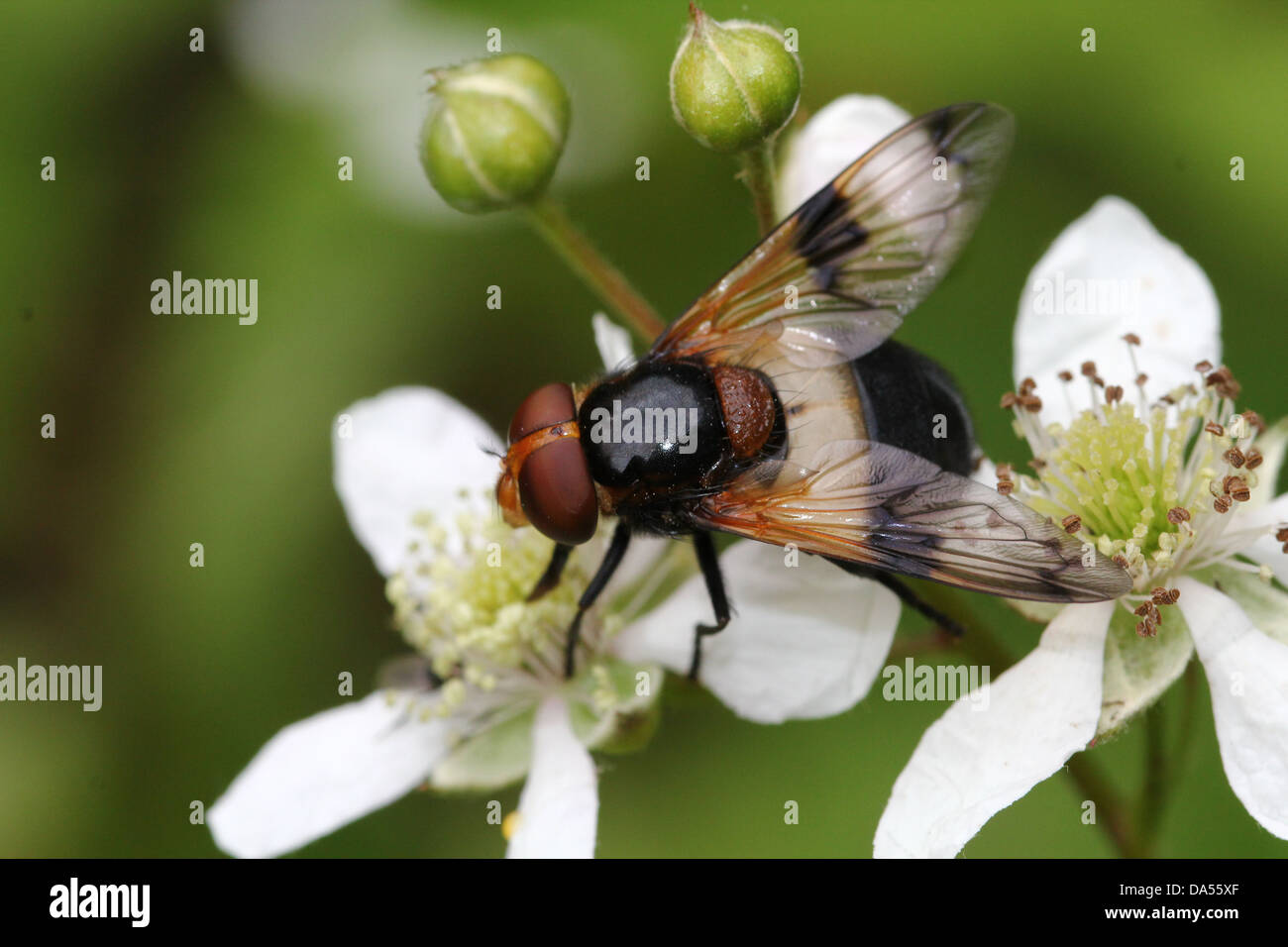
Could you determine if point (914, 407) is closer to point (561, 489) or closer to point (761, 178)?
point (761, 178)

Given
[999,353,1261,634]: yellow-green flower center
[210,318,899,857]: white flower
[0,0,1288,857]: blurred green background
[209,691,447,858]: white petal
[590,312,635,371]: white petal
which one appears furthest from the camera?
[0,0,1288,857]: blurred green background

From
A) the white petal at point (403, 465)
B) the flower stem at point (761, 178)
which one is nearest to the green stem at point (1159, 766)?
A: the flower stem at point (761, 178)

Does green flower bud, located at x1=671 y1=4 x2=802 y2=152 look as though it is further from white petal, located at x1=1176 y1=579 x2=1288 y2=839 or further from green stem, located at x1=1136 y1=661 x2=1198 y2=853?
green stem, located at x1=1136 y1=661 x2=1198 y2=853

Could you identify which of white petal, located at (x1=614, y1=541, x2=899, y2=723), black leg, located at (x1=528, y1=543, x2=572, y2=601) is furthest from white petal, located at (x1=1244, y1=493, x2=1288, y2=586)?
black leg, located at (x1=528, y1=543, x2=572, y2=601)

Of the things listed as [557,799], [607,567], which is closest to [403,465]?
[607,567]
